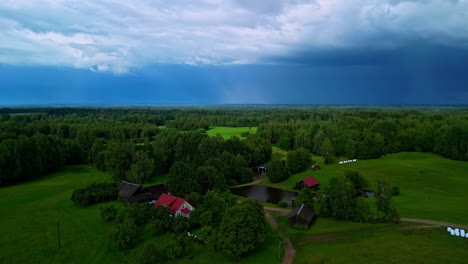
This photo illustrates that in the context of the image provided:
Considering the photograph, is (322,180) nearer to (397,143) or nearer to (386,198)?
(386,198)

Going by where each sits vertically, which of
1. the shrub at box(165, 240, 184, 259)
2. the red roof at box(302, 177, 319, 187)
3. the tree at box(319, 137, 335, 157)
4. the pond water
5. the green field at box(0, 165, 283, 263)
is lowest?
the pond water

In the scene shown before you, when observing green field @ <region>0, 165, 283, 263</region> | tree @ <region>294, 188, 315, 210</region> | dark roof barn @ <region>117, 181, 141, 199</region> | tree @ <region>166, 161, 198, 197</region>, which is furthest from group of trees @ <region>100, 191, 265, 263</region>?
tree @ <region>294, 188, 315, 210</region>

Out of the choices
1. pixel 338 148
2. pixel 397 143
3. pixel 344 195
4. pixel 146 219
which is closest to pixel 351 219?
pixel 344 195

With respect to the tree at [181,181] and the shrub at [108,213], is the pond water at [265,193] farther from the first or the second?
the shrub at [108,213]

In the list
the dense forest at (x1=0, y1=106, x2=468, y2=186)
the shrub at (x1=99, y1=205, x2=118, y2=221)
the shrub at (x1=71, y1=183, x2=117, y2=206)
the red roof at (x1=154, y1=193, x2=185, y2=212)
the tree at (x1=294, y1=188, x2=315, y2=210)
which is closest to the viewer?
the shrub at (x1=99, y1=205, x2=118, y2=221)

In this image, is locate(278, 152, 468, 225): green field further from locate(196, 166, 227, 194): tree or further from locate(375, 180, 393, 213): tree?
locate(196, 166, 227, 194): tree

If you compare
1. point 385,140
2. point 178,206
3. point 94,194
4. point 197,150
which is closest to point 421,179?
point 385,140
